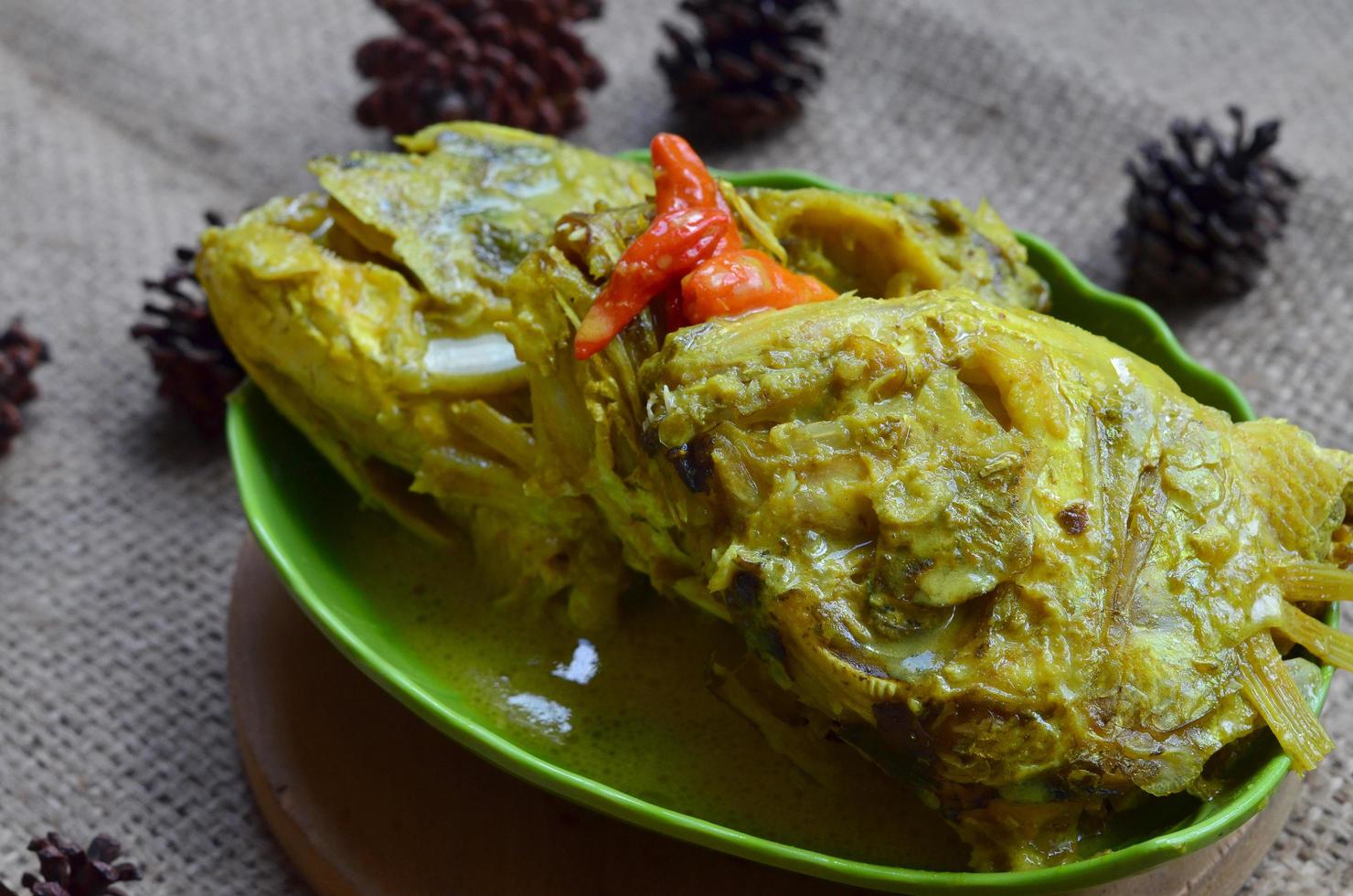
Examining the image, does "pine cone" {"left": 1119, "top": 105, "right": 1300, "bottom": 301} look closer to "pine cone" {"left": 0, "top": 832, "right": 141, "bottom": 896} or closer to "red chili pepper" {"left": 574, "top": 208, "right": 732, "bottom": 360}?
"red chili pepper" {"left": 574, "top": 208, "right": 732, "bottom": 360}

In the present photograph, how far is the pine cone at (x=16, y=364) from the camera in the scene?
10.4 ft

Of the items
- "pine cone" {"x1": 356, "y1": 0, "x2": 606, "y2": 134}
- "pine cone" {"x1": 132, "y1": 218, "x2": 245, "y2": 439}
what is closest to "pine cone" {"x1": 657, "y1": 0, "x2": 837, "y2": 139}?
"pine cone" {"x1": 356, "y1": 0, "x2": 606, "y2": 134}

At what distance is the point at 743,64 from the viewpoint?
388 cm

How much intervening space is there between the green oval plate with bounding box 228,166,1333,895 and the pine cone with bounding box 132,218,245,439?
1.52 ft

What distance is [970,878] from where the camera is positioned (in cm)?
182

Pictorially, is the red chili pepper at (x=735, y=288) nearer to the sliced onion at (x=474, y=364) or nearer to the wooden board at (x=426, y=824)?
the sliced onion at (x=474, y=364)

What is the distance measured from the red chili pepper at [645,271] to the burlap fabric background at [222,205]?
1135 millimetres

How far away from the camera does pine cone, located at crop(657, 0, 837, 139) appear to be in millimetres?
3869

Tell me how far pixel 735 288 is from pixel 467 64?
1.89m

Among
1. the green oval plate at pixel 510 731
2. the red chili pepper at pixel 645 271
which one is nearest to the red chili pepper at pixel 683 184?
the red chili pepper at pixel 645 271

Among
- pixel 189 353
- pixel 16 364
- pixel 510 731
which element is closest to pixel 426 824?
pixel 510 731

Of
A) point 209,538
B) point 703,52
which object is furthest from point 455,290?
point 703,52

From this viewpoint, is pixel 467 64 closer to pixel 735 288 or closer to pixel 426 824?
pixel 735 288

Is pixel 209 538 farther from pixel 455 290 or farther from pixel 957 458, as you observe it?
pixel 957 458
